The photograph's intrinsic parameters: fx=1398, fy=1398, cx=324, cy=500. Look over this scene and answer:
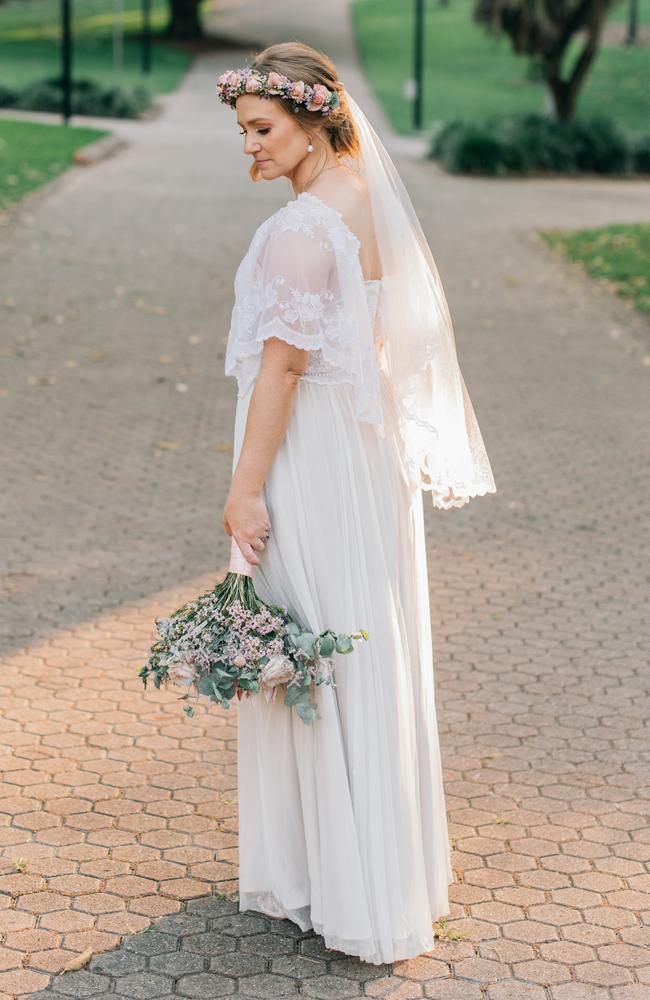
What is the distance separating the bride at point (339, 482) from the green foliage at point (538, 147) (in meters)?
21.4

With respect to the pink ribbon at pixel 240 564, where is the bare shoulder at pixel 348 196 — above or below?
above

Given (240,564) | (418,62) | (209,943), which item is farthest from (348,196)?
(418,62)

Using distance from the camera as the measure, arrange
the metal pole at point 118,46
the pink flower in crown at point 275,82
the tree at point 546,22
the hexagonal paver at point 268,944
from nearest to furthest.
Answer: the pink flower in crown at point 275,82, the hexagonal paver at point 268,944, the tree at point 546,22, the metal pole at point 118,46

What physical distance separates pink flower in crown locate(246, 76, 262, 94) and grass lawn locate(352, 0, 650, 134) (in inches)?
1124

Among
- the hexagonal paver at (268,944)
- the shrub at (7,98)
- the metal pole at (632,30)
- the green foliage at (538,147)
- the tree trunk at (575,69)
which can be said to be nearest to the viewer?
the hexagonal paver at (268,944)

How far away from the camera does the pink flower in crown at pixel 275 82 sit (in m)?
3.26

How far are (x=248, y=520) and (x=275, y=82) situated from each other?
1045 mm

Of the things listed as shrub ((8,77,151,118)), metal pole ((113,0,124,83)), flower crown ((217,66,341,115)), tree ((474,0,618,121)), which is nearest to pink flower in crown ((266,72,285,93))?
flower crown ((217,66,341,115))

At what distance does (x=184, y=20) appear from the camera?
48.3m

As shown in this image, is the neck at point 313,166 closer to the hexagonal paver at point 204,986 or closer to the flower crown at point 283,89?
the flower crown at point 283,89

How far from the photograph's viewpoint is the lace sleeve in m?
3.27

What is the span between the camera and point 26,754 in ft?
15.6
